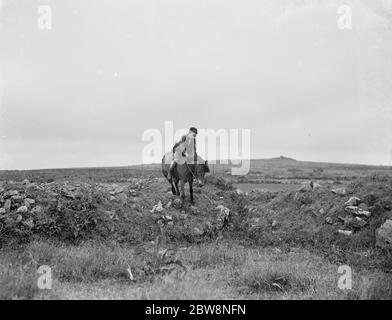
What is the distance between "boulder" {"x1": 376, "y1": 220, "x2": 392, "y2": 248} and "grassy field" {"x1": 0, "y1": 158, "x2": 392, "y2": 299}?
0.80ft

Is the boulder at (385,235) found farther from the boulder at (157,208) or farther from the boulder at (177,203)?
the boulder at (157,208)

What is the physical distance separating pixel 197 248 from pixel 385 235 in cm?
534

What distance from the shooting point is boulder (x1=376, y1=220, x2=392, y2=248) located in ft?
32.1

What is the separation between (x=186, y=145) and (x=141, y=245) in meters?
4.33

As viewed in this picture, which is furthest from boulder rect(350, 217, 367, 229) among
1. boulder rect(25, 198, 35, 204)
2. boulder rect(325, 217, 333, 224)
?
Answer: boulder rect(25, 198, 35, 204)

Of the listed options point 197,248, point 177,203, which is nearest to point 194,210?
point 177,203

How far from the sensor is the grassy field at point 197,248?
6492 mm

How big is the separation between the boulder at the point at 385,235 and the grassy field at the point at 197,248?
24 centimetres

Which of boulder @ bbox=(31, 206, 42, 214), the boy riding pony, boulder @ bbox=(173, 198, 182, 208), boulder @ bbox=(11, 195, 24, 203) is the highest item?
the boy riding pony

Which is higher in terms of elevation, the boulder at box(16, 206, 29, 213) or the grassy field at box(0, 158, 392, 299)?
the boulder at box(16, 206, 29, 213)

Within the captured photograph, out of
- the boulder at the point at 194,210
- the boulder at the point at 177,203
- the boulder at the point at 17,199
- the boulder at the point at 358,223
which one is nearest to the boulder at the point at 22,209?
the boulder at the point at 17,199

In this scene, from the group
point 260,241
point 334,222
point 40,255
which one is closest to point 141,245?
point 40,255

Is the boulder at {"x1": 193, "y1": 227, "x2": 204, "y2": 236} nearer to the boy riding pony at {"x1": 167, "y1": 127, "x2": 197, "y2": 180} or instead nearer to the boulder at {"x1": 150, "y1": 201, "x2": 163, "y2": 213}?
the boulder at {"x1": 150, "y1": 201, "x2": 163, "y2": 213}
